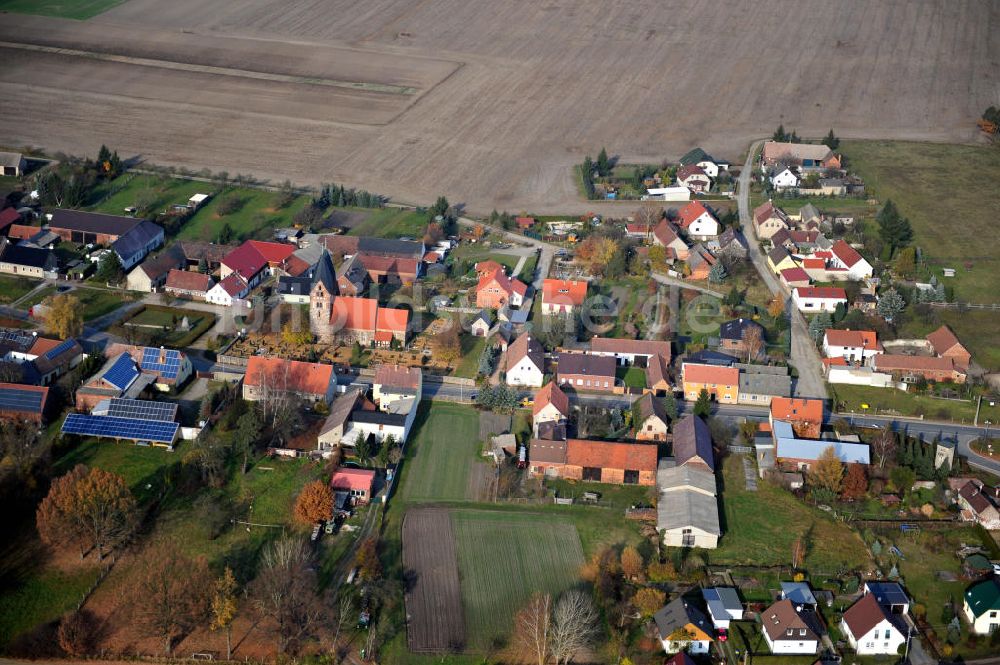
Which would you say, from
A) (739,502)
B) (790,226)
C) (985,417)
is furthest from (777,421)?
(790,226)

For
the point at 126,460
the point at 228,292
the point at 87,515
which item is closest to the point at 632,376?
the point at 228,292

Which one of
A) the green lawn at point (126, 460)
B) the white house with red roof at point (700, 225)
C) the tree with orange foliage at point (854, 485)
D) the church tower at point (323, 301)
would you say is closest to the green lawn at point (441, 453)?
the church tower at point (323, 301)

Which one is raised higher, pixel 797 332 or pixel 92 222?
pixel 92 222

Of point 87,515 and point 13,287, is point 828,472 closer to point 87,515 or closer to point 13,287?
point 87,515

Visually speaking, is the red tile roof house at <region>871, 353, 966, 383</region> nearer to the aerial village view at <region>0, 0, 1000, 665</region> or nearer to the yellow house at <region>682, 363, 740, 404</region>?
the aerial village view at <region>0, 0, 1000, 665</region>

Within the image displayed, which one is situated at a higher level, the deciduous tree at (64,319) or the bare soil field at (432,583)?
the deciduous tree at (64,319)

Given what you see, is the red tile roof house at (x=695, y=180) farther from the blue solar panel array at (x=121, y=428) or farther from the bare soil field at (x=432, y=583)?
the blue solar panel array at (x=121, y=428)
